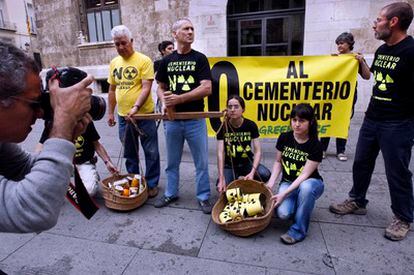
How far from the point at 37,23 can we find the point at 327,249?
40.5 ft

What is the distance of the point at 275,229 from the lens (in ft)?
8.88

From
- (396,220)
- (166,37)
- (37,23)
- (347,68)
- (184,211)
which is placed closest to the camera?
(396,220)

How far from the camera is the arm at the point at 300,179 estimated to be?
8.41 ft

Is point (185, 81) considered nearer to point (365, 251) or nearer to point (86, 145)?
point (86, 145)

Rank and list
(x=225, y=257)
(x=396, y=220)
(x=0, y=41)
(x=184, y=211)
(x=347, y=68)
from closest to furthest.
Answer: (x=0, y=41)
(x=225, y=257)
(x=396, y=220)
(x=184, y=211)
(x=347, y=68)

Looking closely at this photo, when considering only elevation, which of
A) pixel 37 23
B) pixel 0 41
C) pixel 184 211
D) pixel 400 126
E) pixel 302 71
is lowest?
pixel 184 211

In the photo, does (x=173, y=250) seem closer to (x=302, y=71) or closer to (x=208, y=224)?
(x=208, y=224)

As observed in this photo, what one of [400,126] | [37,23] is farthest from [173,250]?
[37,23]

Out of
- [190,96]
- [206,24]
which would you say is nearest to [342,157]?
[190,96]

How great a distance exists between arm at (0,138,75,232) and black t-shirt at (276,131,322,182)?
2.18 metres

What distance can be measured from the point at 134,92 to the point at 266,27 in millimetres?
5772

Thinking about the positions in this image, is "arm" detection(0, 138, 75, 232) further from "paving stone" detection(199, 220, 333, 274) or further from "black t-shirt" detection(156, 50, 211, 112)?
"black t-shirt" detection(156, 50, 211, 112)

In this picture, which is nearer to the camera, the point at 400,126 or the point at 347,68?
the point at 400,126

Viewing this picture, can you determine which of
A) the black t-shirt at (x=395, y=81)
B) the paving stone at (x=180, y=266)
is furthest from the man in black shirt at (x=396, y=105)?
the paving stone at (x=180, y=266)
